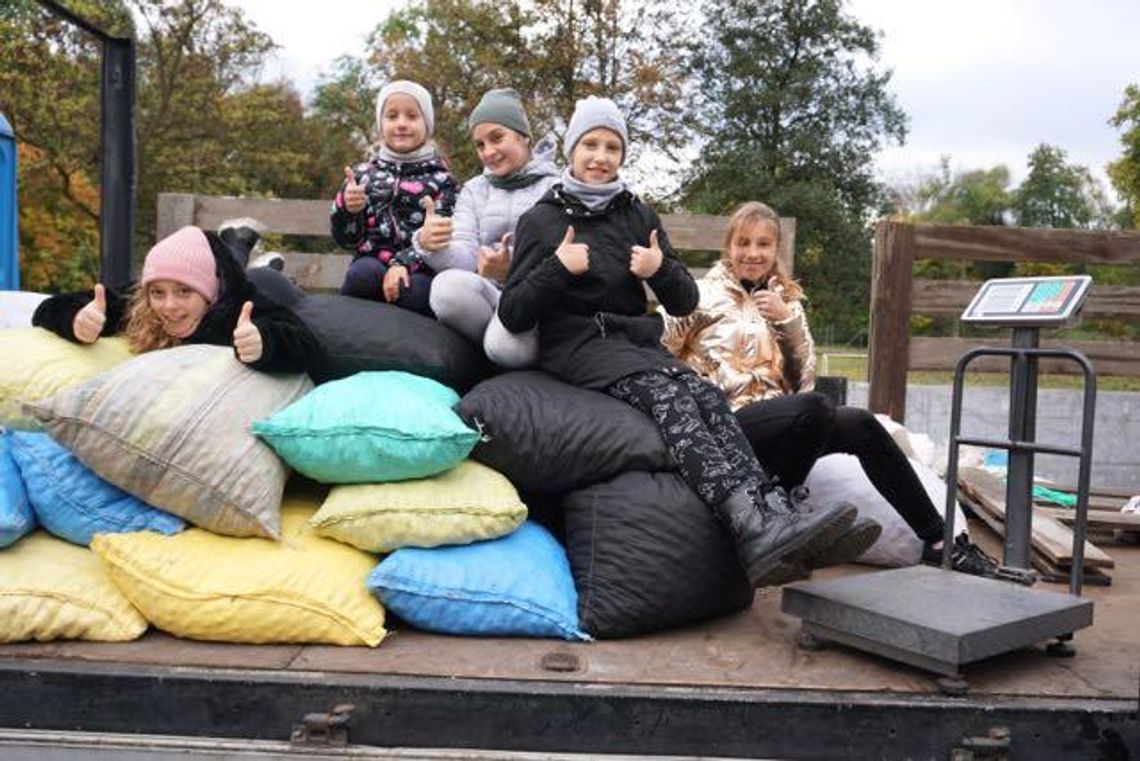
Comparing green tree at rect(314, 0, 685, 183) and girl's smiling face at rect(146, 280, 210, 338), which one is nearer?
girl's smiling face at rect(146, 280, 210, 338)

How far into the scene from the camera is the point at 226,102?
18688mm

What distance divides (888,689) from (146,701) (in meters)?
1.30

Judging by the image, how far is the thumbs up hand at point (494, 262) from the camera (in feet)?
10.0

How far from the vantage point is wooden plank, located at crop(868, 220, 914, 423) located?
A: 482cm

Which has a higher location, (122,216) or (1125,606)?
(122,216)

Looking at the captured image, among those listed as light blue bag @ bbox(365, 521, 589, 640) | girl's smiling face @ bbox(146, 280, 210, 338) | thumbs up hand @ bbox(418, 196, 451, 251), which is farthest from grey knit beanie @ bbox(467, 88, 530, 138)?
light blue bag @ bbox(365, 521, 589, 640)

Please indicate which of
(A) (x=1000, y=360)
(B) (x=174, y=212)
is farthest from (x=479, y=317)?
(A) (x=1000, y=360)

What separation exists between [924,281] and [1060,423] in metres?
2.21

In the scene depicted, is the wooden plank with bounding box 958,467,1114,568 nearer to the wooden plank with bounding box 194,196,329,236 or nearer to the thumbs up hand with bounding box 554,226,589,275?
the thumbs up hand with bounding box 554,226,589,275

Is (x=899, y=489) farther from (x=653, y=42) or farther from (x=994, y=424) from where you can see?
(x=653, y=42)

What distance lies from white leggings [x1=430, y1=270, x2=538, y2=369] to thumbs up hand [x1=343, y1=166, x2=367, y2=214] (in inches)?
23.7

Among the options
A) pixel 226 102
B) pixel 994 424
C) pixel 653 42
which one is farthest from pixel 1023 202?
pixel 994 424

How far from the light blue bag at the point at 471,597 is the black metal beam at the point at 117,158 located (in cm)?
277

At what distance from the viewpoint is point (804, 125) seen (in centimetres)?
2355
